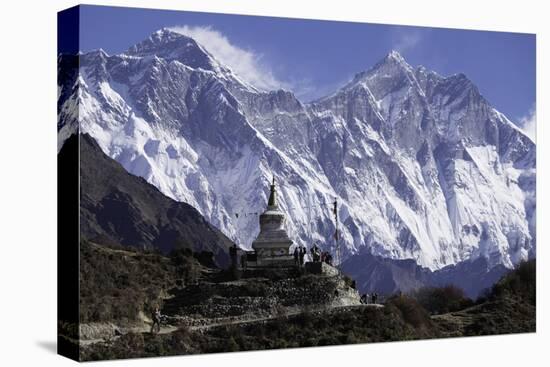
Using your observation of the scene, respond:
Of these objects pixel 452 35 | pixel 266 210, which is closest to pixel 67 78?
pixel 266 210

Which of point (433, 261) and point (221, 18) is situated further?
point (433, 261)

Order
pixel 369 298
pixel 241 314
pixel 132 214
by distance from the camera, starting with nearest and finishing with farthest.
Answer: pixel 132 214
pixel 241 314
pixel 369 298

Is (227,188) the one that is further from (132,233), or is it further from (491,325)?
(491,325)

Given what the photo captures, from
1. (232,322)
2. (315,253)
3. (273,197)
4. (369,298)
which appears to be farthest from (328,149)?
(232,322)

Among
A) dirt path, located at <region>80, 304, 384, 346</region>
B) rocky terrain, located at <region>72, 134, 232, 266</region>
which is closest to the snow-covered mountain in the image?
rocky terrain, located at <region>72, 134, 232, 266</region>

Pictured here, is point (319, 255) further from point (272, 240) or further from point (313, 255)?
point (272, 240)

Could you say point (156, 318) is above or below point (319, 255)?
below

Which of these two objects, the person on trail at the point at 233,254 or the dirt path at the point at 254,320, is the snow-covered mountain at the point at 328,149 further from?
the dirt path at the point at 254,320
